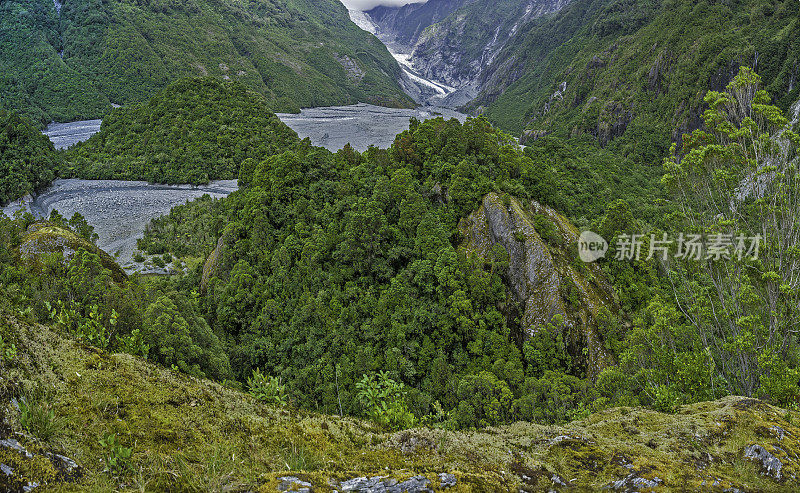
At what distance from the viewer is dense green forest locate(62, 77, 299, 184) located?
67375mm

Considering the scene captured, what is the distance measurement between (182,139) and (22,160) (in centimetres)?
2266

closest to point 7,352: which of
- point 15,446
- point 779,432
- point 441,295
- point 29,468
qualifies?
point 15,446

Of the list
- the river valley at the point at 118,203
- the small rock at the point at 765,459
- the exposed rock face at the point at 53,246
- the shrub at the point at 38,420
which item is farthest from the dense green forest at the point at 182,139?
the small rock at the point at 765,459

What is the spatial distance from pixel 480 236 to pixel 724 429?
18.6 meters

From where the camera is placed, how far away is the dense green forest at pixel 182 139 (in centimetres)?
6738

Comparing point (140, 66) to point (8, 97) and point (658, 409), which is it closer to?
point (8, 97)

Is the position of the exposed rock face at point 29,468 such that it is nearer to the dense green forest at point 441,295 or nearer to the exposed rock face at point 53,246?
the dense green forest at point 441,295

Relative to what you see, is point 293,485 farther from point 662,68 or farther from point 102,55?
point 102,55

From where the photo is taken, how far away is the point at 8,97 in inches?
4149

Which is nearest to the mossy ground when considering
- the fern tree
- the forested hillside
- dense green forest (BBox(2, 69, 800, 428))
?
dense green forest (BBox(2, 69, 800, 428))

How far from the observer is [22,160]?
5866 cm

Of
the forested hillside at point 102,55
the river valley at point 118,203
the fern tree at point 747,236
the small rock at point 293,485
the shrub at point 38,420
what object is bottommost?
the river valley at point 118,203

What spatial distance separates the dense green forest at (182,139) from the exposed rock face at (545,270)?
2141 inches

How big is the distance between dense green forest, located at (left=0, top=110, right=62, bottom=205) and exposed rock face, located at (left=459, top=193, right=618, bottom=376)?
6703 centimetres
